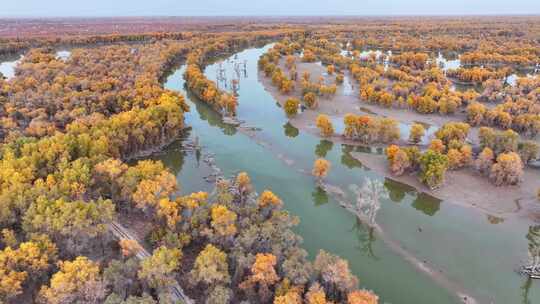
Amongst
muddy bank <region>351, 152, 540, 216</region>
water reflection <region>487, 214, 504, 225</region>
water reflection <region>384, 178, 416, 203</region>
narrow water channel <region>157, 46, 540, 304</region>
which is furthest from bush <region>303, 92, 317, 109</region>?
water reflection <region>487, 214, 504, 225</region>

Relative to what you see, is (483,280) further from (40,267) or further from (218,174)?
(40,267)

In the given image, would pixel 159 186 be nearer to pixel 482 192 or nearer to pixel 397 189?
pixel 397 189

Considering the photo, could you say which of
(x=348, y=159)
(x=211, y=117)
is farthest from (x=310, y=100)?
(x=348, y=159)

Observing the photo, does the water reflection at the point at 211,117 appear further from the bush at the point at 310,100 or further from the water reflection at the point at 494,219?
the water reflection at the point at 494,219

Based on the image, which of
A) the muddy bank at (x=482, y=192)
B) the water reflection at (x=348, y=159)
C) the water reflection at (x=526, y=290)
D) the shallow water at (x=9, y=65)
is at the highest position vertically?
the shallow water at (x=9, y=65)

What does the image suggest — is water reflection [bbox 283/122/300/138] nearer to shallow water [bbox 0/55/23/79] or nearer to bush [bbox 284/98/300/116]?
bush [bbox 284/98/300/116]

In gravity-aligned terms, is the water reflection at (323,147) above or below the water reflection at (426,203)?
above

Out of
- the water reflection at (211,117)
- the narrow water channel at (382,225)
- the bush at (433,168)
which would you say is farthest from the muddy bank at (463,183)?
the water reflection at (211,117)
